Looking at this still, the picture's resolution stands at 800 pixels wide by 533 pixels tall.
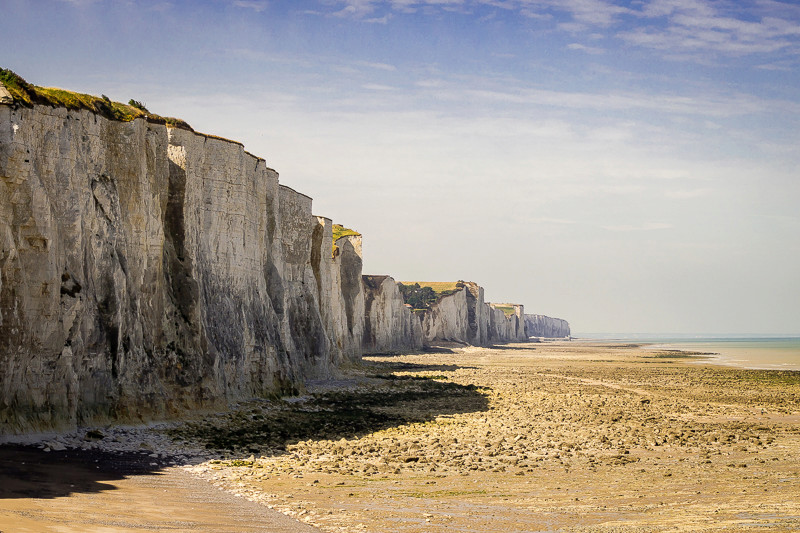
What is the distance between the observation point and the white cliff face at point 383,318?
72312mm

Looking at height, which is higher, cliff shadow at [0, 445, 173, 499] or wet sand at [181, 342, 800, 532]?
cliff shadow at [0, 445, 173, 499]

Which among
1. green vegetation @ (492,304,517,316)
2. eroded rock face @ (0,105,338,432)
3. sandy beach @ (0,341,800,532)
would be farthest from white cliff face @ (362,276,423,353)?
green vegetation @ (492,304,517,316)

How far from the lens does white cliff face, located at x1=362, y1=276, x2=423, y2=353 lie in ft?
237

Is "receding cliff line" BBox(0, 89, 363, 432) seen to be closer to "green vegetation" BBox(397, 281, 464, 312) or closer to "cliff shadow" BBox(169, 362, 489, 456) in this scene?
"cliff shadow" BBox(169, 362, 489, 456)

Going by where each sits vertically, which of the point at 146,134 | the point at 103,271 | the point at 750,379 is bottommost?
the point at 750,379

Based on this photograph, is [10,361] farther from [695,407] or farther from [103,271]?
[695,407]

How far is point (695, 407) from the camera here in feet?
91.5

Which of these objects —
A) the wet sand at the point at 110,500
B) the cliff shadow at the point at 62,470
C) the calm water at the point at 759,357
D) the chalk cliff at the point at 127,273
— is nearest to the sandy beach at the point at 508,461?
the wet sand at the point at 110,500

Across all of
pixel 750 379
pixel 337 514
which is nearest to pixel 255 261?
pixel 337 514

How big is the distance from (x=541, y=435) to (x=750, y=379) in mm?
29203

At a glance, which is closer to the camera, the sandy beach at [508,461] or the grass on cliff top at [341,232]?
the sandy beach at [508,461]

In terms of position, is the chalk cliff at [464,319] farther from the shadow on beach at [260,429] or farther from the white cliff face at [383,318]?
the shadow on beach at [260,429]

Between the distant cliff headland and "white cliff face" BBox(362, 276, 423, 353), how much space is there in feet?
132

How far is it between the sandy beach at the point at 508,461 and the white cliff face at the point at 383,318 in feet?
137
